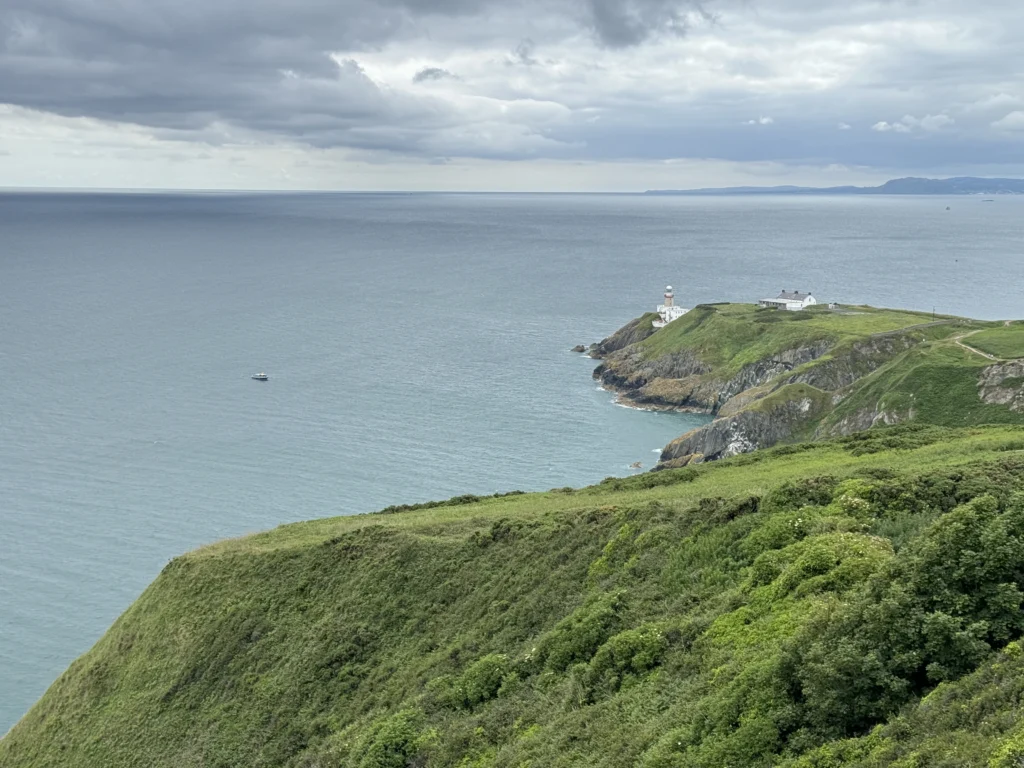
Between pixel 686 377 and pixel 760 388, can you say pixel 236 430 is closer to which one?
pixel 686 377

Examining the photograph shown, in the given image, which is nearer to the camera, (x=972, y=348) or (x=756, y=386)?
(x=972, y=348)

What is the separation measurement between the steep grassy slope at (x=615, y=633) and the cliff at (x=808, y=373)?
29.1m

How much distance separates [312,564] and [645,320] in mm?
112700

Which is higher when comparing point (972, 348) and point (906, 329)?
point (906, 329)

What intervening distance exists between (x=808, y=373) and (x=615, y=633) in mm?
77491

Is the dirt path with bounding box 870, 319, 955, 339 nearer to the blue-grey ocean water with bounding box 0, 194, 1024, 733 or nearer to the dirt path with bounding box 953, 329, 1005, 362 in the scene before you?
the dirt path with bounding box 953, 329, 1005, 362

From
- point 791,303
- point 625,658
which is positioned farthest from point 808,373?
point 625,658

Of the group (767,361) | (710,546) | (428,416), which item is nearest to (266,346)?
(428,416)

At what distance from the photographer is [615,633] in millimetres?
23875

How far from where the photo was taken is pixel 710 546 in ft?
85.6

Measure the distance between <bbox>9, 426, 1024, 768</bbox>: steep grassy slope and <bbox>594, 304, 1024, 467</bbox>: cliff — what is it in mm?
29109

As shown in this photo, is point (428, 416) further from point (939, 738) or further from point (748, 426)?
point (939, 738)

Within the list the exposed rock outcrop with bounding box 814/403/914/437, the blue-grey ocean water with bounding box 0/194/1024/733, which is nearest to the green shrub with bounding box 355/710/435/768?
the blue-grey ocean water with bounding box 0/194/1024/733

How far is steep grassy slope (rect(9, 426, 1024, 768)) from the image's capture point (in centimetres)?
1555
